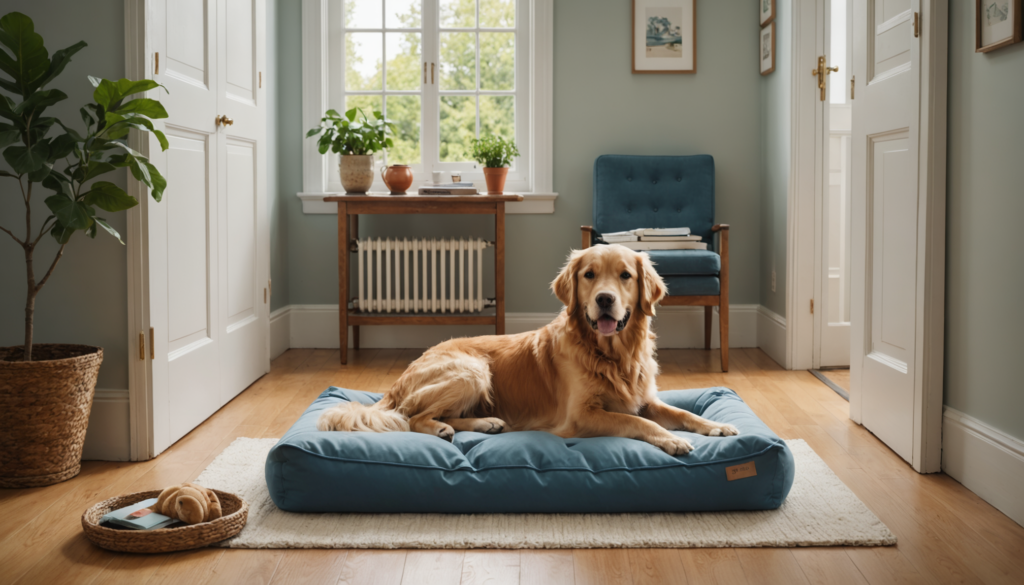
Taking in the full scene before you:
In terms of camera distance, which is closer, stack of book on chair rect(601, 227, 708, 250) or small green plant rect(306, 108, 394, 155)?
stack of book on chair rect(601, 227, 708, 250)

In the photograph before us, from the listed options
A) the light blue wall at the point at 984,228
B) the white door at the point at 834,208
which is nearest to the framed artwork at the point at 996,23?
the light blue wall at the point at 984,228

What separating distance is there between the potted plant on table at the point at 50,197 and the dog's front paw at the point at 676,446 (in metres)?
1.54

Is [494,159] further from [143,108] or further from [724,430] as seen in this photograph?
[724,430]

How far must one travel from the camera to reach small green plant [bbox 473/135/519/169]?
4258 mm

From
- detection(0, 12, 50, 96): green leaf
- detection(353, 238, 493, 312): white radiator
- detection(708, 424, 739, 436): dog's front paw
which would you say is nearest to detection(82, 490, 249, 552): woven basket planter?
detection(0, 12, 50, 96): green leaf

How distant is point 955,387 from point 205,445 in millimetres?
2309

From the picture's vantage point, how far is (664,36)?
4.49 m

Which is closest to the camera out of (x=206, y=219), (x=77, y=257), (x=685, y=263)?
(x=77, y=257)

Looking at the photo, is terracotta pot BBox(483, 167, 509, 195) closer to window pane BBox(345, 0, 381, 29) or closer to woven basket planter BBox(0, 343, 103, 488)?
window pane BBox(345, 0, 381, 29)

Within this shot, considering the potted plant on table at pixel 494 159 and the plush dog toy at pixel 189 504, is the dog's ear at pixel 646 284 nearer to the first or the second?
the plush dog toy at pixel 189 504

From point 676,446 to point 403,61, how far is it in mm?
3179

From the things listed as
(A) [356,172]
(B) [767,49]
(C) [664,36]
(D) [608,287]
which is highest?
(C) [664,36]

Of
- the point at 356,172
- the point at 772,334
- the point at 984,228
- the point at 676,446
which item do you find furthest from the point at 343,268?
the point at 984,228

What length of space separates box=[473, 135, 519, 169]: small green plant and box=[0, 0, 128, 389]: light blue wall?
6.74ft
